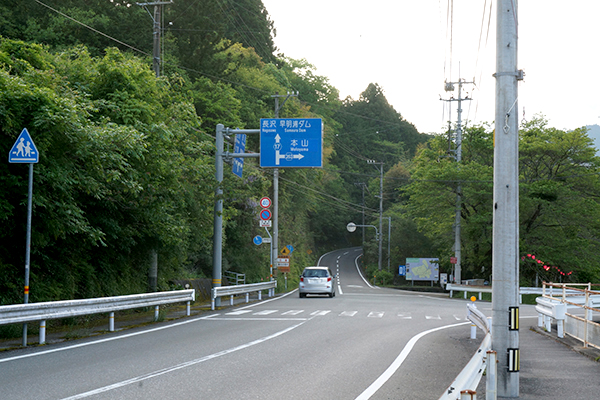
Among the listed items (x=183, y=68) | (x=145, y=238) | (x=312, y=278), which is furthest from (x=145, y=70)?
(x=183, y=68)

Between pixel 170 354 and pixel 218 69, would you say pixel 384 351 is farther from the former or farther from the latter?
pixel 218 69

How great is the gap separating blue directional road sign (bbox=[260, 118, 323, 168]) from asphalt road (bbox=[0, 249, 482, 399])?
685 centimetres

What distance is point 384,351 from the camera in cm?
1198

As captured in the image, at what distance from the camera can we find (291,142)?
22.2 m

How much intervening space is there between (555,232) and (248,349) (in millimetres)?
36636

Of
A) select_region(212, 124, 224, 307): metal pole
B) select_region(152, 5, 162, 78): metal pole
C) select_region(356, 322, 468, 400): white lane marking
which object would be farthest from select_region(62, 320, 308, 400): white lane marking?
select_region(152, 5, 162, 78): metal pole

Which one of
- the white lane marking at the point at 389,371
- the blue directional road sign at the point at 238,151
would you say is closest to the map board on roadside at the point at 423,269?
the blue directional road sign at the point at 238,151

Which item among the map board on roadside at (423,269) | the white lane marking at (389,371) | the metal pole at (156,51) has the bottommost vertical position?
the map board on roadside at (423,269)

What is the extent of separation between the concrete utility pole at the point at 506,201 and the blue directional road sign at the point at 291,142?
1331 cm

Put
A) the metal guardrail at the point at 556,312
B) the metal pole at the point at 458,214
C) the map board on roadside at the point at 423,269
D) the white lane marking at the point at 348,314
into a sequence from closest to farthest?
1. the metal guardrail at the point at 556,312
2. the white lane marking at the point at 348,314
3. the metal pole at the point at 458,214
4. the map board on roadside at the point at 423,269

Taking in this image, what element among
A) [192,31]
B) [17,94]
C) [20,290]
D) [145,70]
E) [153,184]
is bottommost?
[20,290]

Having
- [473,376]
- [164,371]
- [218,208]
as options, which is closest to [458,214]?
[218,208]

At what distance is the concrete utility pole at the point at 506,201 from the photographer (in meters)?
8.45

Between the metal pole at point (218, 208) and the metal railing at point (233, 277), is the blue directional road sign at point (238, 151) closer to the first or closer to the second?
the metal pole at point (218, 208)
